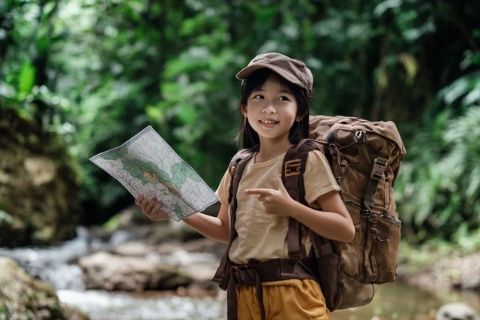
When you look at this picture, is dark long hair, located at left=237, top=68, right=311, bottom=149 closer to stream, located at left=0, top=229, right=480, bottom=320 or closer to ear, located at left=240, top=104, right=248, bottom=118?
ear, located at left=240, top=104, right=248, bottom=118

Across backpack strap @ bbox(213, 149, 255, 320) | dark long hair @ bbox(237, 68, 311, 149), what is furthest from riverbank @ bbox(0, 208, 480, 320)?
dark long hair @ bbox(237, 68, 311, 149)

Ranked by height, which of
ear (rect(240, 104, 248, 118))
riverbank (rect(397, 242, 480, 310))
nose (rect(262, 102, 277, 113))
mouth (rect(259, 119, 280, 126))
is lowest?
riverbank (rect(397, 242, 480, 310))

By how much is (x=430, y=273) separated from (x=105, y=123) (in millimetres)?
11729

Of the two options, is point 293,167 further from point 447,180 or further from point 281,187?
point 447,180

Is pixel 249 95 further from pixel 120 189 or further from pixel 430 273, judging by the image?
pixel 120 189

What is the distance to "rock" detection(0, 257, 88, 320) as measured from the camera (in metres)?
3.99

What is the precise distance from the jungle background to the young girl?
3.93m

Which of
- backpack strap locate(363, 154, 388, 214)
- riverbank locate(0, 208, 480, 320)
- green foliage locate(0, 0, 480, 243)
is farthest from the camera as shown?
green foliage locate(0, 0, 480, 243)

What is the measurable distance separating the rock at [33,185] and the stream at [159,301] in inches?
22.3

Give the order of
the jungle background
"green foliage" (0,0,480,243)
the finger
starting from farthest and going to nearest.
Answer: "green foliage" (0,0,480,243) → the jungle background → the finger

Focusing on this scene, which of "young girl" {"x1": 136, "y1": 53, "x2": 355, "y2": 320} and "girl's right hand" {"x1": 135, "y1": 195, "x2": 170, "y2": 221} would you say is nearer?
"young girl" {"x1": 136, "y1": 53, "x2": 355, "y2": 320}

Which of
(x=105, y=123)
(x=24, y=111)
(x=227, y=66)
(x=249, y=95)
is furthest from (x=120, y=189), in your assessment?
(x=249, y=95)

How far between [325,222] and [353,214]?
0.72 ft

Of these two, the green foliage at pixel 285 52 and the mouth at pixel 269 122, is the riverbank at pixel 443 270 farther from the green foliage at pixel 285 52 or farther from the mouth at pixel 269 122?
the mouth at pixel 269 122
